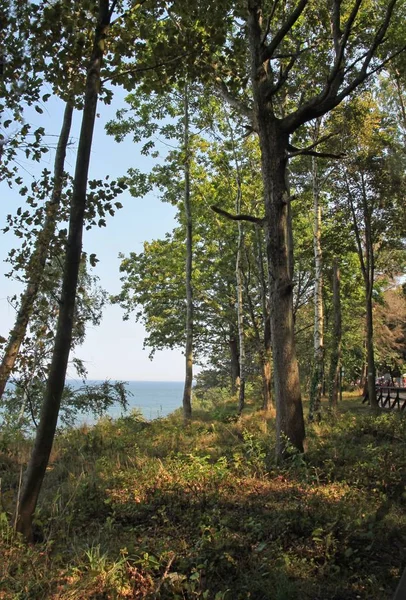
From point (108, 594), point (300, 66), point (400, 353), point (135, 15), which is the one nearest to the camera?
point (108, 594)

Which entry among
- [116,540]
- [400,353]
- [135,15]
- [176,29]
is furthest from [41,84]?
[400,353]

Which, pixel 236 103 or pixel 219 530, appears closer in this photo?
pixel 219 530

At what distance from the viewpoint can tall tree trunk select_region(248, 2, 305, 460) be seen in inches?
284

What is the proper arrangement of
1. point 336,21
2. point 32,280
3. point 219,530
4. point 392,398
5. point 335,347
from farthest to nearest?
point 392,398 → point 335,347 → point 336,21 → point 32,280 → point 219,530

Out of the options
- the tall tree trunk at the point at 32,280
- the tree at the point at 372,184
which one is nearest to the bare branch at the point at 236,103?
the tall tree trunk at the point at 32,280

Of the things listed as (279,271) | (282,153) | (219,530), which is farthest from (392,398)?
(219,530)

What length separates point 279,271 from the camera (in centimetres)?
741

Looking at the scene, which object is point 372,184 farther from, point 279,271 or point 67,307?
point 67,307

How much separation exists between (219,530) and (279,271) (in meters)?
4.23

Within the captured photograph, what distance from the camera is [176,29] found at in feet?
18.7

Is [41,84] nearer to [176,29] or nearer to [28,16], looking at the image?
[28,16]

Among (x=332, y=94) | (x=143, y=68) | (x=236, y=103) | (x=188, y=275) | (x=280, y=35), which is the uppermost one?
(x=280, y=35)

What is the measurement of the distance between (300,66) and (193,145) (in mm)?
4881

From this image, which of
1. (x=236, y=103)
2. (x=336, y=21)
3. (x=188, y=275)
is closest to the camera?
(x=336, y=21)
